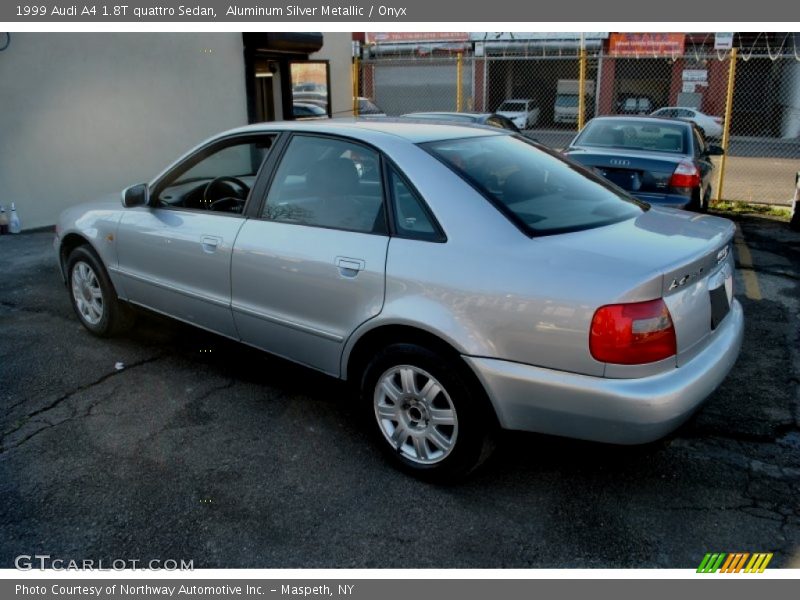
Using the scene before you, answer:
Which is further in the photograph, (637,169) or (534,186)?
(637,169)

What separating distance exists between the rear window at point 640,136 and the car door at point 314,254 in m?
5.37

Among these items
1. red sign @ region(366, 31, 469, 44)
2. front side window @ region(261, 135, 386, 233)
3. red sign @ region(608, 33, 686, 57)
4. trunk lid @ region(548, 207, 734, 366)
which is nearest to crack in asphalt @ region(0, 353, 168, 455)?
front side window @ region(261, 135, 386, 233)

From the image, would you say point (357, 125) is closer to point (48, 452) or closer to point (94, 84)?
point (48, 452)

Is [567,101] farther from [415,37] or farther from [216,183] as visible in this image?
[216,183]

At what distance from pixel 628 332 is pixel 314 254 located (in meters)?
1.57

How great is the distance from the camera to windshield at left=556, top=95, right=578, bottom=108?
2966 centimetres

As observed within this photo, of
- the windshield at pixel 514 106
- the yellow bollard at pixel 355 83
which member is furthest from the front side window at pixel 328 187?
the windshield at pixel 514 106

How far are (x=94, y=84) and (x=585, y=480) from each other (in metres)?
8.58

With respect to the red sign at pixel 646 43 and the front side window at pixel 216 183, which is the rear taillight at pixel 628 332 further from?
the red sign at pixel 646 43

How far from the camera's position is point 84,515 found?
3.06m

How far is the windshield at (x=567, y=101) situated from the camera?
2966 cm

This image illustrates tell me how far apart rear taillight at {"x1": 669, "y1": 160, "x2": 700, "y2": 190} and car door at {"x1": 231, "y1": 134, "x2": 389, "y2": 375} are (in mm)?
4828

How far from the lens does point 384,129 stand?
3678 millimetres

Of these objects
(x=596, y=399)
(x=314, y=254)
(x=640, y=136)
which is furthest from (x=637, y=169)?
(x=596, y=399)
